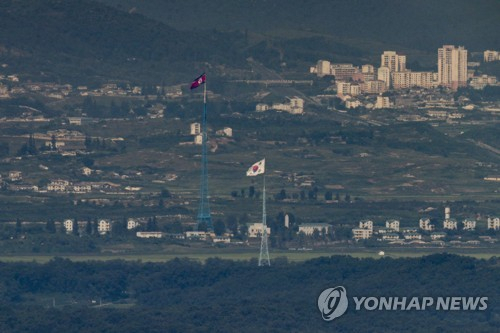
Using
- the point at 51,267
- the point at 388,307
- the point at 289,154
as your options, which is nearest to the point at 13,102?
the point at 289,154

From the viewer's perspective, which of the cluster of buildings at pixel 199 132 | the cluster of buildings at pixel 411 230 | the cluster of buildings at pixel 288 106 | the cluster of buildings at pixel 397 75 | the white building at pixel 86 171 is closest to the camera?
the cluster of buildings at pixel 411 230

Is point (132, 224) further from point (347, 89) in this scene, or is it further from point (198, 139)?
point (347, 89)

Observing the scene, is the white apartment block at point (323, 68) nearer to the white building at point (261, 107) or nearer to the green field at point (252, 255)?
the white building at point (261, 107)

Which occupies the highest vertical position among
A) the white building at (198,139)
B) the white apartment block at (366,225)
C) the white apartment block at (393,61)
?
the white apartment block at (393,61)

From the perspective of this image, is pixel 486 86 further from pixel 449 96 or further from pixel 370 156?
pixel 370 156

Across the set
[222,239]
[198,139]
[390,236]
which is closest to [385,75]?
[198,139]

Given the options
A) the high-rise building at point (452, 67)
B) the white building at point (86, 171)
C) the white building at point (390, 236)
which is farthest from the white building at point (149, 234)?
the high-rise building at point (452, 67)

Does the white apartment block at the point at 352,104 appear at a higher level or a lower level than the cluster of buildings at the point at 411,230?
higher
